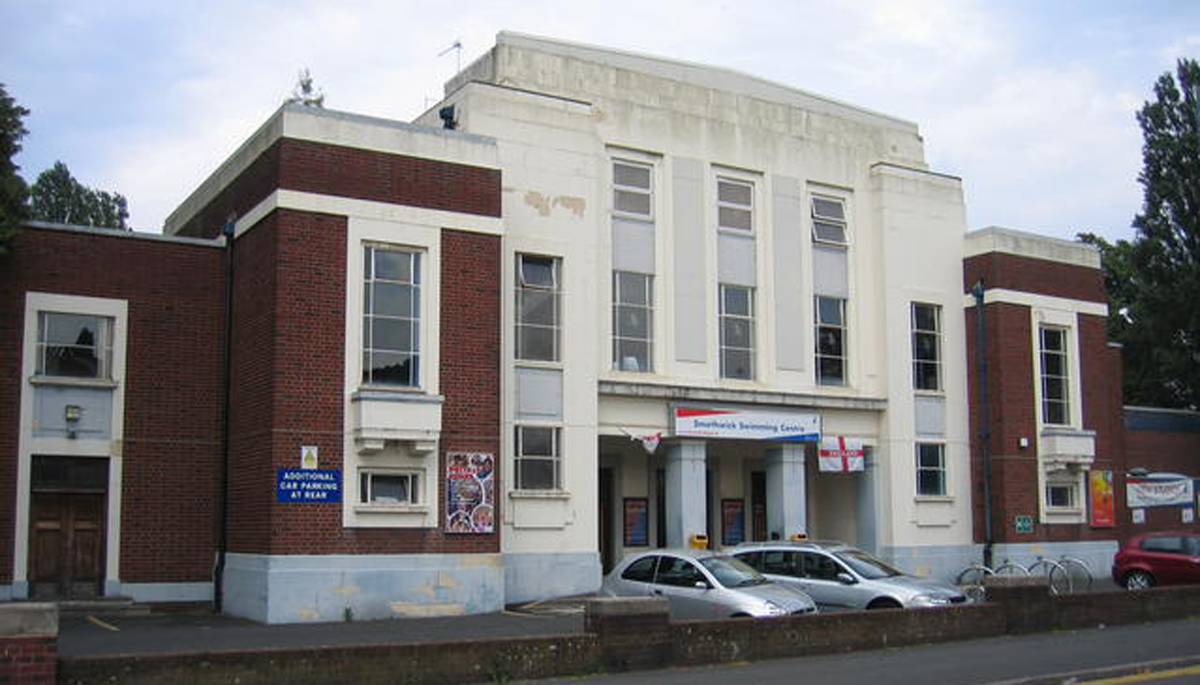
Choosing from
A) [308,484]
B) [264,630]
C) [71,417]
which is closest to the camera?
[264,630]

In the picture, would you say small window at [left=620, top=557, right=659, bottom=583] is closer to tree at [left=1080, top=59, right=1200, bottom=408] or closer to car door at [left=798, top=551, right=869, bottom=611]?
car door at [left=798, top=551, right=869, bottom=611]

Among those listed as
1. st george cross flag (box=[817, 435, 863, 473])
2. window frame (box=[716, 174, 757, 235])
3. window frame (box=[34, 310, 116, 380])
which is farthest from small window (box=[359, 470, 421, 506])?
st george cross flag (box=[817, 435, 863, 473])

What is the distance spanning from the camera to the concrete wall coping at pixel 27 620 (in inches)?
452

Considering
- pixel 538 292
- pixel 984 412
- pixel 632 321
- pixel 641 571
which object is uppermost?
pixel 538 292

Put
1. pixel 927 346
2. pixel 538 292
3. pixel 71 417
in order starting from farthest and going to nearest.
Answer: pixel 927 346
pixel 538 292
pixel 71 417

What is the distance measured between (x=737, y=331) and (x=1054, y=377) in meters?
8.86

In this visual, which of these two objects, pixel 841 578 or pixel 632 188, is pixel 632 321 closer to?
pixel 632 188

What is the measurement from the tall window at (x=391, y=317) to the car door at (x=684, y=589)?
20.5 ft

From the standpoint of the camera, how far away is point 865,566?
20203 millimetres

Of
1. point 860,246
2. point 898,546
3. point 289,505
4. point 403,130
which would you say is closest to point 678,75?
point 860,246

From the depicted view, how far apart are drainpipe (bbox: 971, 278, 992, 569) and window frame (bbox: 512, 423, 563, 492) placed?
1141 centimetres

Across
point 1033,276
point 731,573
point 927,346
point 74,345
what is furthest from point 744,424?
point 74,345

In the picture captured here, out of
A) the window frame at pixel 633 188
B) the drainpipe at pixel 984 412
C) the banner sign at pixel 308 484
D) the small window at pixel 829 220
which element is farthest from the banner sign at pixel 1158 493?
the banner sign at pixel 308 484

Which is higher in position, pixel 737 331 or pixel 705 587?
pixel 737 331
